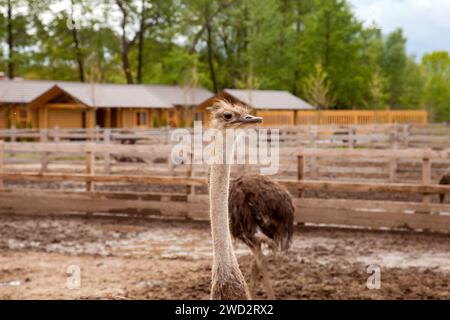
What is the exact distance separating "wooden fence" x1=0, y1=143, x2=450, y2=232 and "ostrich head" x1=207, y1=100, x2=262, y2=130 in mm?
5720

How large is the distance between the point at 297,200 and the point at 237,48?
41.7 meters

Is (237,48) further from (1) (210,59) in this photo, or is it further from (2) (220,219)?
(2) (220,219)

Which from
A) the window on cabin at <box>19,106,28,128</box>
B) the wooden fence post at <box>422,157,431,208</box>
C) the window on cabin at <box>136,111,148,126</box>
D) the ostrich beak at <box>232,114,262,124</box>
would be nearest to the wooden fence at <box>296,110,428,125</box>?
the window on cabin at <box>136,111,148,126</box>

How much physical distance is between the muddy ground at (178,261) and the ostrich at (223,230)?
2062 millimetres

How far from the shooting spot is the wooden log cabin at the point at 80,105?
1272 inches

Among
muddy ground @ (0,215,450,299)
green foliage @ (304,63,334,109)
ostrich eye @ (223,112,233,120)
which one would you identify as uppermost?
green foliage @ (304,63,334,109)

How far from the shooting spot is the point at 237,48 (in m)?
50.6

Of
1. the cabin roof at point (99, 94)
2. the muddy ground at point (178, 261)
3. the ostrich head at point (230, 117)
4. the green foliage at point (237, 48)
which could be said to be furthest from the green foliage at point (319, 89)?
the ostrich head at point (230, 117)

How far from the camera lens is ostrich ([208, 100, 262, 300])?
362 cm

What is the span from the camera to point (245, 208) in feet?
20.7

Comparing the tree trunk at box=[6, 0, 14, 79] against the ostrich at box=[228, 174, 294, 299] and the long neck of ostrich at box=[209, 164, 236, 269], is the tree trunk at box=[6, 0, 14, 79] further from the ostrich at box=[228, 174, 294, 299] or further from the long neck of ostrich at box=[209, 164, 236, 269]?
the long neck of ostrich at box=[209, 164, 236, 269]

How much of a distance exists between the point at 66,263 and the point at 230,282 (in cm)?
434

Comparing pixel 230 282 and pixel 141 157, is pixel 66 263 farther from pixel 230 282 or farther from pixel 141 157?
pixel 141 157

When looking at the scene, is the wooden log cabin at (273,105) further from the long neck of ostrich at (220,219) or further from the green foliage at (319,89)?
the long neck of ostrich at (220,219)
